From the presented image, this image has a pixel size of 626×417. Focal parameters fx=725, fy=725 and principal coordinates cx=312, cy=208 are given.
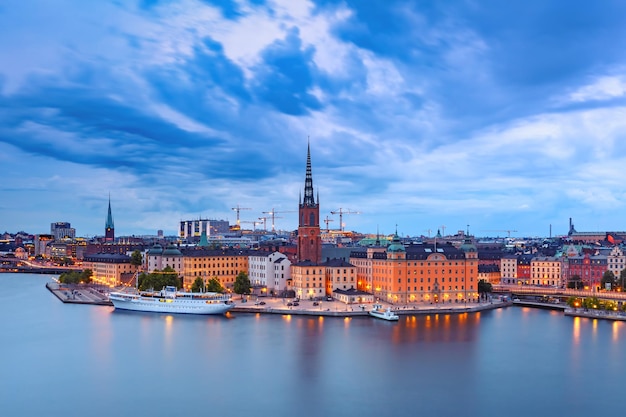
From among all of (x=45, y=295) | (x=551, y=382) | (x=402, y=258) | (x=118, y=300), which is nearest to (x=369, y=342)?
(x=551, y=382)

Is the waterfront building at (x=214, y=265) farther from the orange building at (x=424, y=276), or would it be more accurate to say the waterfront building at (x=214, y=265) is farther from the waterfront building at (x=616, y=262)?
the waterfront building at (x=616, y=262)

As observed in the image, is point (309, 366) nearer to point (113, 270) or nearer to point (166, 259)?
point (166, 259)

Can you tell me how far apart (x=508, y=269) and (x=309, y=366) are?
37.4 meters

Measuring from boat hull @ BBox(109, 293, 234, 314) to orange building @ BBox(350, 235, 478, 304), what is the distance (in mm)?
9854

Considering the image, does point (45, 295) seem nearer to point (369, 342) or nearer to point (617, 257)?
point (369, 342)

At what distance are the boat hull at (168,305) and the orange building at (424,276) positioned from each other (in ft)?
32.3

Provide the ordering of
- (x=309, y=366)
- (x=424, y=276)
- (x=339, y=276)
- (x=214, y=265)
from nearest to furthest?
(x=309, y=366) < (x=424, y=276) < (x=339, y=276) < (x=214, y=265)

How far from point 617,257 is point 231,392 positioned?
37.0 metres

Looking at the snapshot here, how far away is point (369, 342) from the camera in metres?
31.4

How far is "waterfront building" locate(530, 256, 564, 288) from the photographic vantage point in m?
56.3

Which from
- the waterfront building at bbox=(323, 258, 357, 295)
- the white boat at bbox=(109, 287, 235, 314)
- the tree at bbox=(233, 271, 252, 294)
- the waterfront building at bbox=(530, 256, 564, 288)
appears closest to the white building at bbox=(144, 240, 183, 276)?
the tree at bbox=(233, 271, 252, 294)

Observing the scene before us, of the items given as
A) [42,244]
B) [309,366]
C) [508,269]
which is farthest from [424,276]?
[42,244]

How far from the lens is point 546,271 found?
57344mm

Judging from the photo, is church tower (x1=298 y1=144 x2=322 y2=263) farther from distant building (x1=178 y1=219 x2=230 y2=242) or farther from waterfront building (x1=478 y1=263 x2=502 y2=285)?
distant building (x1=178 y1=219 x2=230 y2=242)
